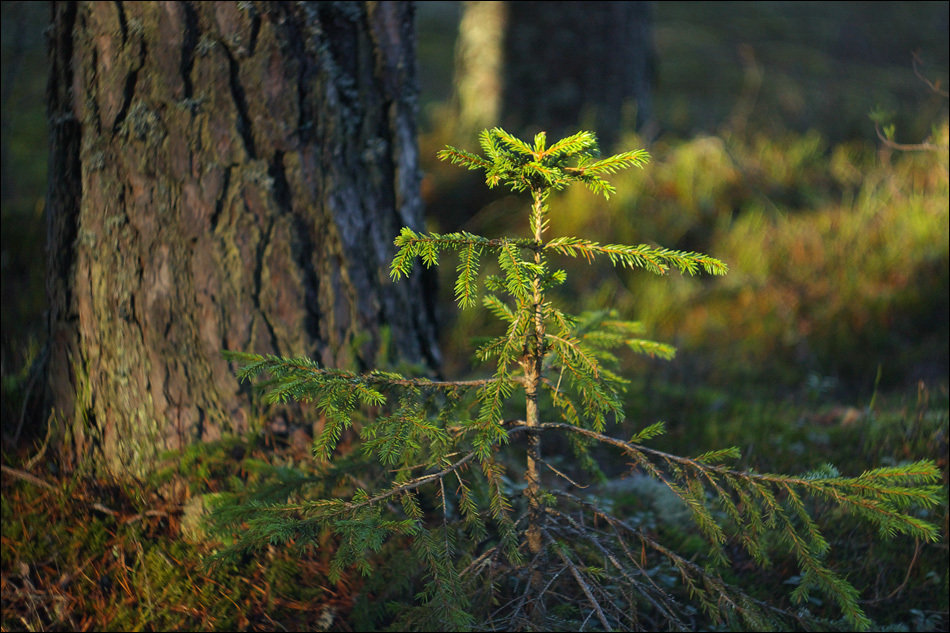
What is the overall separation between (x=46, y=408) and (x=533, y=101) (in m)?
4.44

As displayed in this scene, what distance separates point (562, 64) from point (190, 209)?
4162 millimetres

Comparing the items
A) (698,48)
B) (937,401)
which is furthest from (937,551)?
(698,48)

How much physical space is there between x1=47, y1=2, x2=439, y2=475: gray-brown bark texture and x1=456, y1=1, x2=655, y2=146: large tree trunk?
3533 mm

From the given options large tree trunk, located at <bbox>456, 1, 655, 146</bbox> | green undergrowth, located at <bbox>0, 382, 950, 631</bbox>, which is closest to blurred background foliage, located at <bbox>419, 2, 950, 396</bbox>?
large tree trunk, located at <bbox>456, 1, 655, 146</bbox>

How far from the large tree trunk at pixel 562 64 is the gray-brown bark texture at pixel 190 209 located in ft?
11.6

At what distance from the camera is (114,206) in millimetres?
2291

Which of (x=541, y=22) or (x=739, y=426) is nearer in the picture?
(x=739, y=426)

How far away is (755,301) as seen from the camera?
421 cm

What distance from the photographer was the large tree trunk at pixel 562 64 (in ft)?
18.5

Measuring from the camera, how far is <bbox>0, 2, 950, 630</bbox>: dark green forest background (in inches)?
85.3

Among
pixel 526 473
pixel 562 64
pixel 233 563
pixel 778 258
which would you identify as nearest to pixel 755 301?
pixel 778 258

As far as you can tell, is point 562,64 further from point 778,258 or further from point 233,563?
point 233,563

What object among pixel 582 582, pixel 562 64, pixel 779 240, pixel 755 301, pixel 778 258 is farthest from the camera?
pixel 562 64

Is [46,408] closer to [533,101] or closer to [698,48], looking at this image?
[533,101]
